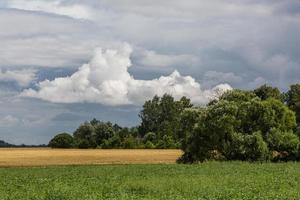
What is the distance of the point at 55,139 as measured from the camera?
147500mm

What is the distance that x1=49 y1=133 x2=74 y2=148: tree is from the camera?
478ft

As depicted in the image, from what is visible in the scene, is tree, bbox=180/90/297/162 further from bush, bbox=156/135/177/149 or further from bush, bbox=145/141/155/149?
bush, bbox=145/141/155/149

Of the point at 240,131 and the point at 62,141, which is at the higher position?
the point at 62,141

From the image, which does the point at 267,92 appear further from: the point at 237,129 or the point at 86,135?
the point at 86,135

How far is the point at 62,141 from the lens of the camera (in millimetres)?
146125

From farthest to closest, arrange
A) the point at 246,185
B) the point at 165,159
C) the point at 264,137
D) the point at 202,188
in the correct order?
the point at 165,159 < the point at 264,137 < the point at 246,185 < the point at 202,188

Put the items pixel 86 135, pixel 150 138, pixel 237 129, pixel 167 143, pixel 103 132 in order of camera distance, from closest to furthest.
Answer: pixel 237 129 → pixel 167 143 → pixel 150 138 → pixel 103 132 → pixel 86 135

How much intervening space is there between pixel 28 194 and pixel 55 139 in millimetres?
117006

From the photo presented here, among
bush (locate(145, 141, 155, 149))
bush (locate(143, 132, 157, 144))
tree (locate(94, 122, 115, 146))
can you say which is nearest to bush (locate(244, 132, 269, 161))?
bush (locate(145, 141, 155, 149))

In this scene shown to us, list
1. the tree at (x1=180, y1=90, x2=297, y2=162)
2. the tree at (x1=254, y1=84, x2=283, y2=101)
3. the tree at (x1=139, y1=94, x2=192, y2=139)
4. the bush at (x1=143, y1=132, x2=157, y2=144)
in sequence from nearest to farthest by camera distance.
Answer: the tree at (x1=180, y1=90, x2=297, y2=162)
the tree at (x1=254, y1=84, x2=283, y2=101)
the bush at (x1=143, y1=132, x2=157, y2=144)
the tree at (x1=139, y1=94, x2=192, y2=139)

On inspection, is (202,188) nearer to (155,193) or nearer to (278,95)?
(155,193)

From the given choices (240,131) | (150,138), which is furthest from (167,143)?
(240,131)

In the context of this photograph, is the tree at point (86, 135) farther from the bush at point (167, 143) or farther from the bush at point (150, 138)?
the bush at point (167, 143)

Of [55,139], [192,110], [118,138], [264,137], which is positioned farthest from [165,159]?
[55,139]
